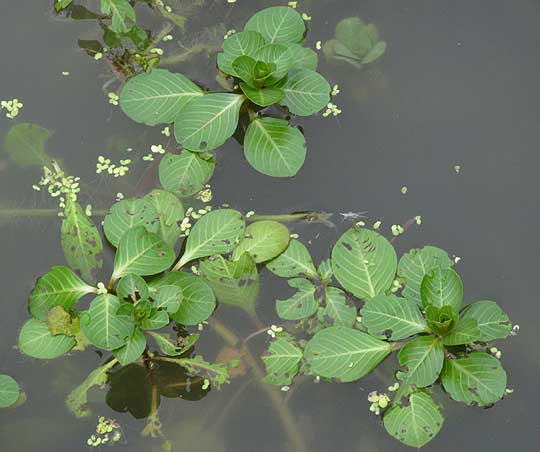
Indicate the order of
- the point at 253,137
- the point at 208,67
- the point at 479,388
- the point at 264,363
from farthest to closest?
the point at 208,67
the point at 253,137
the point at 264,363
the point at 479,388

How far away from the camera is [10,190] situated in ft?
9.78

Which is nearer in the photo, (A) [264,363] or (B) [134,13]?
(A) [264,363]

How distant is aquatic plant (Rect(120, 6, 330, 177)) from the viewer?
2816mm

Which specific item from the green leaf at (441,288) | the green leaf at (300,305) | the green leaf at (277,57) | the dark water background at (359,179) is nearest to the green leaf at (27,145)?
the dark water background at (359,179)

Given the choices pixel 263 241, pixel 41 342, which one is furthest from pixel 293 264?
pixel 41 342

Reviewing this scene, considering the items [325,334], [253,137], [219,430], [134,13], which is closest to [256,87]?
[253,137]

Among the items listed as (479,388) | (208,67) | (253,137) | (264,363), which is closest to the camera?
(479,388)

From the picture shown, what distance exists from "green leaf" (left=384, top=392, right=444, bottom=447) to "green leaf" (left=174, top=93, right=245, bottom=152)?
45.3 inches

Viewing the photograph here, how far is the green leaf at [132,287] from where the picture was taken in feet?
8.47

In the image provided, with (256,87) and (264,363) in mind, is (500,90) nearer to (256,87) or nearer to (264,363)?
(256,87)

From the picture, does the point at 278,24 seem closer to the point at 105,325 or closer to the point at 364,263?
the point at 364,263

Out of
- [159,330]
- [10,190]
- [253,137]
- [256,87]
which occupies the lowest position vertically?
[159,330]

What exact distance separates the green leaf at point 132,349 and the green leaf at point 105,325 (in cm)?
2

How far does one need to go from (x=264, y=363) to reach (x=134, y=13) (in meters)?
1.51
